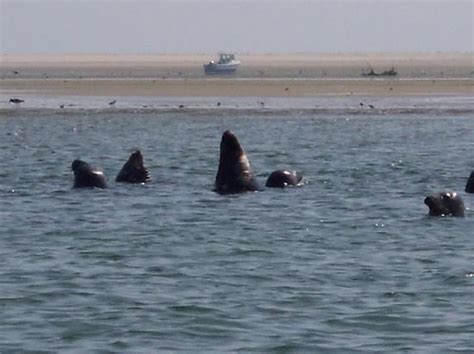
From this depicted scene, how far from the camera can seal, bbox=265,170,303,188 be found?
20.9 m

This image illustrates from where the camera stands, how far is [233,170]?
65.9ft

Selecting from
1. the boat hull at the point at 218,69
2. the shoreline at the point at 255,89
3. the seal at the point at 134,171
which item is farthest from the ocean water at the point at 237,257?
the boat hull at the point at 218,69

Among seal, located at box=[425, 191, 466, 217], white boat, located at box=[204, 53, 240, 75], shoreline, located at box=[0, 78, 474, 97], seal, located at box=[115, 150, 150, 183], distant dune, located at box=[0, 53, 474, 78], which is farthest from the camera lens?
white boat, located at box=[204, 53, 240, 75]

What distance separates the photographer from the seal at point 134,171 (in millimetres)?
21431

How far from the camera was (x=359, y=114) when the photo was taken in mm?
40812

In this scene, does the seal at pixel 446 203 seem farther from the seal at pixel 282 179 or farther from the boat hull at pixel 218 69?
the boat hull at pixel 218 69

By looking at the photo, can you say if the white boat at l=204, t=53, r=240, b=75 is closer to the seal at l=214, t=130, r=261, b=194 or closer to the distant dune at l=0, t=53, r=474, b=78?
the distant dune at l=0, t=53, r=474, b=78

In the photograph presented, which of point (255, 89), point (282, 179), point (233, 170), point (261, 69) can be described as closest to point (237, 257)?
point (233, 170)

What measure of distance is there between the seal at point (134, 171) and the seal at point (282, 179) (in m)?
1.73

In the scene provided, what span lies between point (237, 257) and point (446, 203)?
362 centimetres

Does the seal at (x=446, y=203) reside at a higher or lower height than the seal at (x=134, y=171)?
higher

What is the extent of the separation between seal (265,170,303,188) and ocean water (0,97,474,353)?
220mm

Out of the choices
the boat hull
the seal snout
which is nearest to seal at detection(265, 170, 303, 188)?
the seal snout

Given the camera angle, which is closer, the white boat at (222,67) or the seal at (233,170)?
the seal at (233,170)
